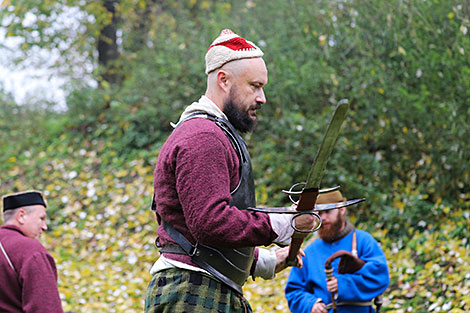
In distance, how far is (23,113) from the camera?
14.1 m

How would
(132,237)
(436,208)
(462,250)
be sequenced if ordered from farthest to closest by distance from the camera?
1. (132,237)
2. (436,208)
3. (462,250)

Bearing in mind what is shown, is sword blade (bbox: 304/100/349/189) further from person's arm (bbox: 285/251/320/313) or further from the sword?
person's arm (bbox: 285/251/320/313)

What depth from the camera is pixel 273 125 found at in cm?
920

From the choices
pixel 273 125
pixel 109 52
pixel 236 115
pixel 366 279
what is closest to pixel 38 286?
pixel 236 115

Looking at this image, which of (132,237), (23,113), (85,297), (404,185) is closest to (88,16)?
(23,113)

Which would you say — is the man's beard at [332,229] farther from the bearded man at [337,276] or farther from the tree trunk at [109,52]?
the tree trunk at [109,52]

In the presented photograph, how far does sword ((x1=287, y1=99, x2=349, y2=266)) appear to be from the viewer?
7.00ft

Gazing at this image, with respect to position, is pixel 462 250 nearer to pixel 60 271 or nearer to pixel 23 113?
pixel 60 271

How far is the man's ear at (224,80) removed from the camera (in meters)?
2.73

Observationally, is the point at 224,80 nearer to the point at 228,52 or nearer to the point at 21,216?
the point at 228,52

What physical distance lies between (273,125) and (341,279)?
499 cm

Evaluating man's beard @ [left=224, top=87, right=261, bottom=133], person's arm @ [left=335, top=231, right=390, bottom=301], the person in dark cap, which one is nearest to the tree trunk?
the person in dark cap

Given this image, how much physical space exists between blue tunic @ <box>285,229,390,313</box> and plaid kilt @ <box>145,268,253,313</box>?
1976mm

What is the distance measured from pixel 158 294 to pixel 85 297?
583 centimetres
